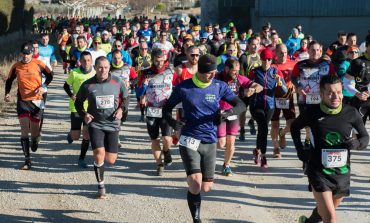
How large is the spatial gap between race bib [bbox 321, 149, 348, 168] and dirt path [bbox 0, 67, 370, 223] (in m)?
1.63

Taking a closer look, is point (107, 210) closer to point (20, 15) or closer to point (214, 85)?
point (214, 85)

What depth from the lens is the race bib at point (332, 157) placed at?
Result: 5.88 metres

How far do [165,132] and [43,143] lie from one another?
350 centimetres

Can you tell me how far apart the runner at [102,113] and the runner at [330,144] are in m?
3.04

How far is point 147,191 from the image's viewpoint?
8656 millimetres

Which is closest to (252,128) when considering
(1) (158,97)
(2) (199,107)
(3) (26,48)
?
(1) (158,97)

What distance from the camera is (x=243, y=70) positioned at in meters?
11.5

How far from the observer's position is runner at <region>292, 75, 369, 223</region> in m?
5.81

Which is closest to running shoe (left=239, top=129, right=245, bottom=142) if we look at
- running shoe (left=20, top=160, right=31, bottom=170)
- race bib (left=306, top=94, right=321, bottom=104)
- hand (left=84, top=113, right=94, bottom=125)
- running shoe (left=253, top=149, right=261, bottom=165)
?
running shoe (left=253, top=149, right=261, bottom=165)

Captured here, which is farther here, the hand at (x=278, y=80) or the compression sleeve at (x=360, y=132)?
the hand at (x=278, y=80)

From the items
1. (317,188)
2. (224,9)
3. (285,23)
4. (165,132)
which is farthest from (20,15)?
(317,188)

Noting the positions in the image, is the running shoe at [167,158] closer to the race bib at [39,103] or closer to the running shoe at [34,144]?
the race bib at [39,103]

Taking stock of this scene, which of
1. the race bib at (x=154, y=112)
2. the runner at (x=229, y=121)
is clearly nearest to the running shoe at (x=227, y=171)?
the runner at (x=229, y=121)

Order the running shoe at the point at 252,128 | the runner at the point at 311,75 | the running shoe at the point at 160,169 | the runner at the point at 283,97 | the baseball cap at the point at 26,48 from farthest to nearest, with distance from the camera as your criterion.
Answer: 1. the running shoe at the point at 252,128
2. the runner at the point at 283,97
3. the baseball cap at the point at 26,48
4. the running shoe at the point at 160,169
5. the runner at the point at 311,75
